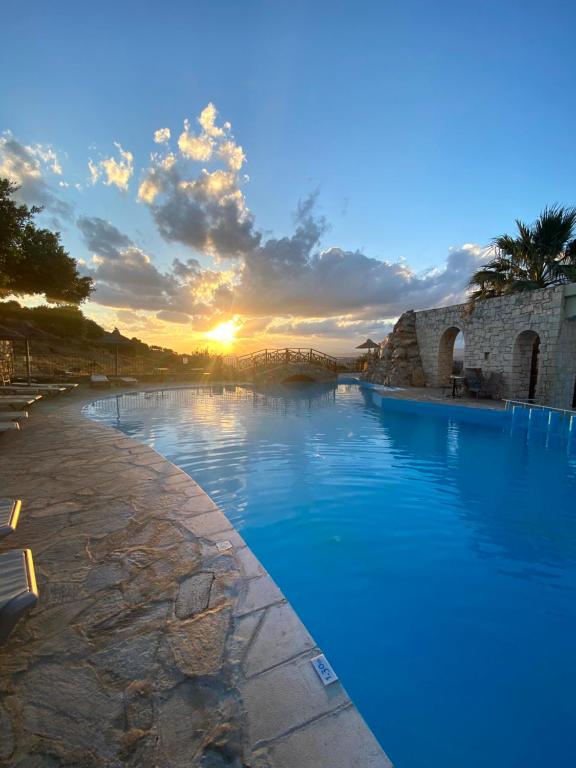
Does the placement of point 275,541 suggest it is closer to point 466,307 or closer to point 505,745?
point 505,745

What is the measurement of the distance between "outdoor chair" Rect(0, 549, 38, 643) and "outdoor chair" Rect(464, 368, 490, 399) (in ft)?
46.9

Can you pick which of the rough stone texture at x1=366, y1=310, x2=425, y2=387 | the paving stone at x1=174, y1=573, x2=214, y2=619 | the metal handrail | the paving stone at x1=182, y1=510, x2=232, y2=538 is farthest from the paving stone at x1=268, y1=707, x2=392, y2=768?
the rough stone texture at x1=366, y1=310, x2=425, y2=387

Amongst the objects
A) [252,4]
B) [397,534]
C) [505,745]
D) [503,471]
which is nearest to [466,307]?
[503,471]

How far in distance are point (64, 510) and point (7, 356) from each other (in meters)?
13.0

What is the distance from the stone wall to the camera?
37.0 feet

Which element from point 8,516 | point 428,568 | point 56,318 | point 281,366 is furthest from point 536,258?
point 56,318

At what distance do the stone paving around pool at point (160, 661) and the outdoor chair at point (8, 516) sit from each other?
311 millimetres

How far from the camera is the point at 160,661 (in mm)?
1685

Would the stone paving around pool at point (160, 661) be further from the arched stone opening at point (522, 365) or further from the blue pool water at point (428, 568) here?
the arched stone opening at point (522, 365)

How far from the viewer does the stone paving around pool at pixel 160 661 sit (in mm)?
1324

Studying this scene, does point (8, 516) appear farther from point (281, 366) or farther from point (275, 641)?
point (281, 366)

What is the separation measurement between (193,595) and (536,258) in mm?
19417

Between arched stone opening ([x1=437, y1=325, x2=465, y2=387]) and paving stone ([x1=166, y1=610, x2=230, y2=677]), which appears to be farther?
arched stone opening ([x1=437, y1=325, x2=465, y2=387])

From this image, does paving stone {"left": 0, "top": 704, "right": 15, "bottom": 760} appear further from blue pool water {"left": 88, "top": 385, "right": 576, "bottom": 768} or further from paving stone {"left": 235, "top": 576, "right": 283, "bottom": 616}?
blue pool water {"left": 88, "top": 385, "right": 576, "bottom": 768}
